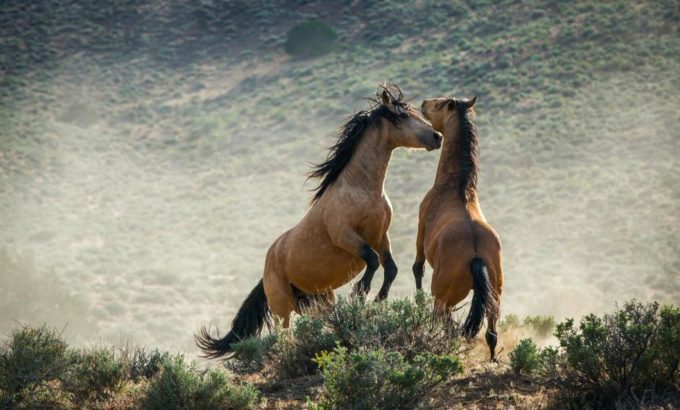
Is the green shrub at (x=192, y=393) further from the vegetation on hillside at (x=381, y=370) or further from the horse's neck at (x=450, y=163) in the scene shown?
the horse's neck at (x=450, y=163)

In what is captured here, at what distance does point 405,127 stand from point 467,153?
835mm

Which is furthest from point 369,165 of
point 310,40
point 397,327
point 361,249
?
point 310,40

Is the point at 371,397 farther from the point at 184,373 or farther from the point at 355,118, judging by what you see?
the point at 355,118

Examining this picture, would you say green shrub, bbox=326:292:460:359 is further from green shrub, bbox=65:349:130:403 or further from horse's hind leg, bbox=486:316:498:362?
green shrub, bbox=65:349:130:403

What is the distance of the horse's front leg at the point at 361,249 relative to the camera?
874cm

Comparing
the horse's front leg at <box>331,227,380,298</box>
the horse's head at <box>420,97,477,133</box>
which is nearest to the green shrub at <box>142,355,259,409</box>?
the horse's front leg at <box>331,227,380,298</box>

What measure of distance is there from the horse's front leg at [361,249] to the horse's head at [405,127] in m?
1.12

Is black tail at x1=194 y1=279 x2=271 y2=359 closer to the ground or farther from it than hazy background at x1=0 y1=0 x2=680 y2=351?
closer to the ground

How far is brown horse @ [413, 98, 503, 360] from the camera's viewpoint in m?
7.08

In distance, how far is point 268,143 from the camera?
3916 cm

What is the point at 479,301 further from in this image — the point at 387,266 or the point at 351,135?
the point at 351,135

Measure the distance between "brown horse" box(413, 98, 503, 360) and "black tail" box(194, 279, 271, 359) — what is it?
2.56m

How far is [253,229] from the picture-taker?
3269cm

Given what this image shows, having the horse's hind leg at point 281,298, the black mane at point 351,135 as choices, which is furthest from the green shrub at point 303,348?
the black mane at point 351,135
